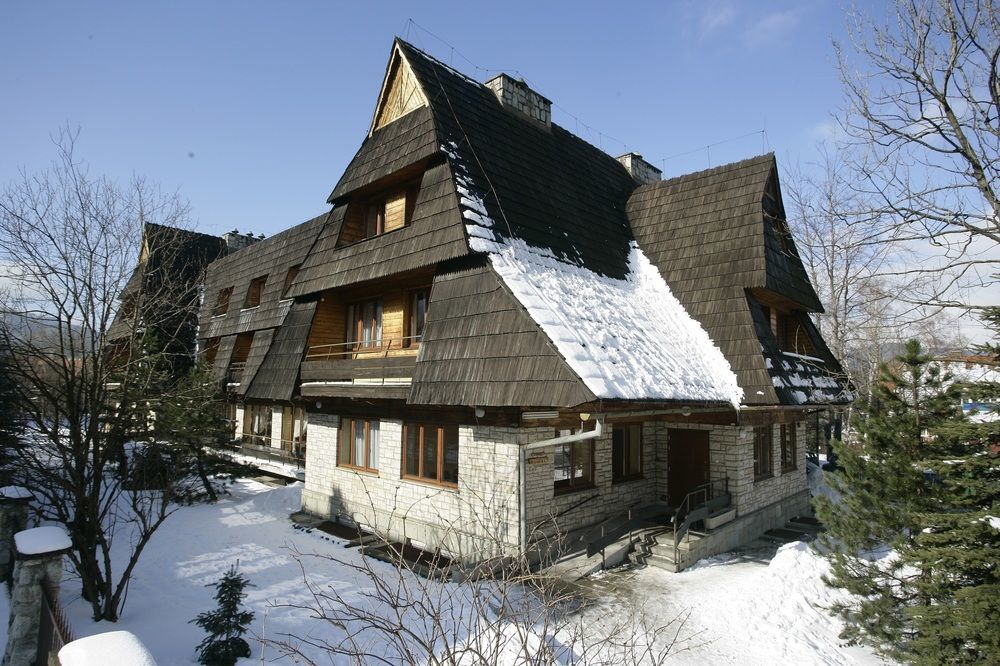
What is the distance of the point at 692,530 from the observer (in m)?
11.6

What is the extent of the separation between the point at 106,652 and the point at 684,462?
12050 mm

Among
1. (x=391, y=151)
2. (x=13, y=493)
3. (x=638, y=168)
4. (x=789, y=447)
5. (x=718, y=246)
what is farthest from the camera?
(x=638, y=168)

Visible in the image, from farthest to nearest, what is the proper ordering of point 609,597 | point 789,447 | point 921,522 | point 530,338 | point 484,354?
point 789,447 → point 484,354 → point 530,338 → point 609,597 → point 921,522

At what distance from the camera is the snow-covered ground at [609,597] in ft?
24.4

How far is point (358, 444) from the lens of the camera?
1361 centimetres

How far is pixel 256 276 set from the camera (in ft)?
82.2

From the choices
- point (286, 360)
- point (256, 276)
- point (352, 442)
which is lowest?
point (352, 442)

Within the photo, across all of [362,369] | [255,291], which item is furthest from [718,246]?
[255,291]

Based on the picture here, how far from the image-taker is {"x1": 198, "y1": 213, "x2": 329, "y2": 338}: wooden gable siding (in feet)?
74.3

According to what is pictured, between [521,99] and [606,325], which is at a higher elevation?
[521,99]

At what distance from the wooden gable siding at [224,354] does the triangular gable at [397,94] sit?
543 inches

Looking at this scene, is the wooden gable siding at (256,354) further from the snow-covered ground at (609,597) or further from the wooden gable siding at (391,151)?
the snow-covered ground at (609,597)

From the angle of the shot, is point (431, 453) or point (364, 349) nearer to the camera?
point (431, 453)

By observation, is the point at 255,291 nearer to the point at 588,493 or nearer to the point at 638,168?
the point at 638,168
